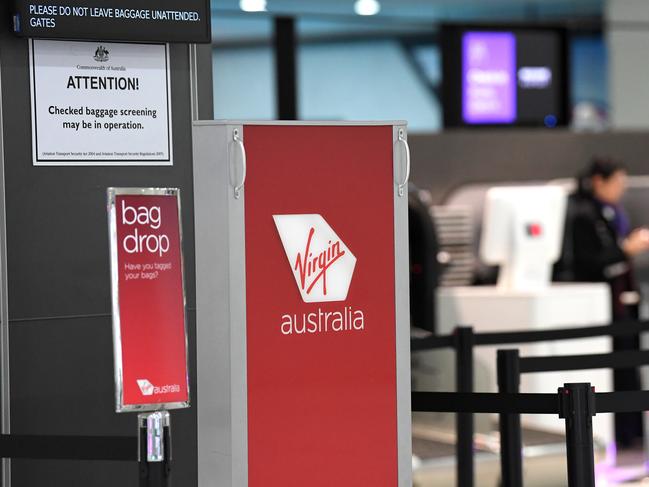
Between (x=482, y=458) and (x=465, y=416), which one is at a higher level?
(x=465, y=416)

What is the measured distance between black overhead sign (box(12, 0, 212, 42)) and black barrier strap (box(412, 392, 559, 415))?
1.02 metres

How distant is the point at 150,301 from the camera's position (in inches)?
98.3

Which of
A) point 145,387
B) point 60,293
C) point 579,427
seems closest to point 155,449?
point 145,387

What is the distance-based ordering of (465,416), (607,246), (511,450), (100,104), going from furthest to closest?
(607,246) → (465,416) → (511,450) → (100,104)

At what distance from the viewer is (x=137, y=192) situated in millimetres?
2514

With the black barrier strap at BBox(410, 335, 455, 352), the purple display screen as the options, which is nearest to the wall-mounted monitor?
the purple display screen

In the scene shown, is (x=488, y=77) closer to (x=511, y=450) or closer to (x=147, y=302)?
(x=511, y=450)

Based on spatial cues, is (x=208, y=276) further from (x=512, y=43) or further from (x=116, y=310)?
(x=512, y=43)

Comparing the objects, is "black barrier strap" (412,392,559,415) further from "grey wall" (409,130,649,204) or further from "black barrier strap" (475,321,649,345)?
"grey wall" (409,130,649,204)

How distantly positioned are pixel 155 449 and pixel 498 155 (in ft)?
21.1

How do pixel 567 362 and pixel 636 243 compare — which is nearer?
pixel 567 362

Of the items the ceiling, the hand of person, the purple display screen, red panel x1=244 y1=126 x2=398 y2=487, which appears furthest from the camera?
the ceiling

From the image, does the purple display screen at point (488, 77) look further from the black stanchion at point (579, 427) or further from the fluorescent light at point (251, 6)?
the black stanchion at point (579, 427)

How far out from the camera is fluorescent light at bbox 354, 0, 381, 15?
9.45 metres
